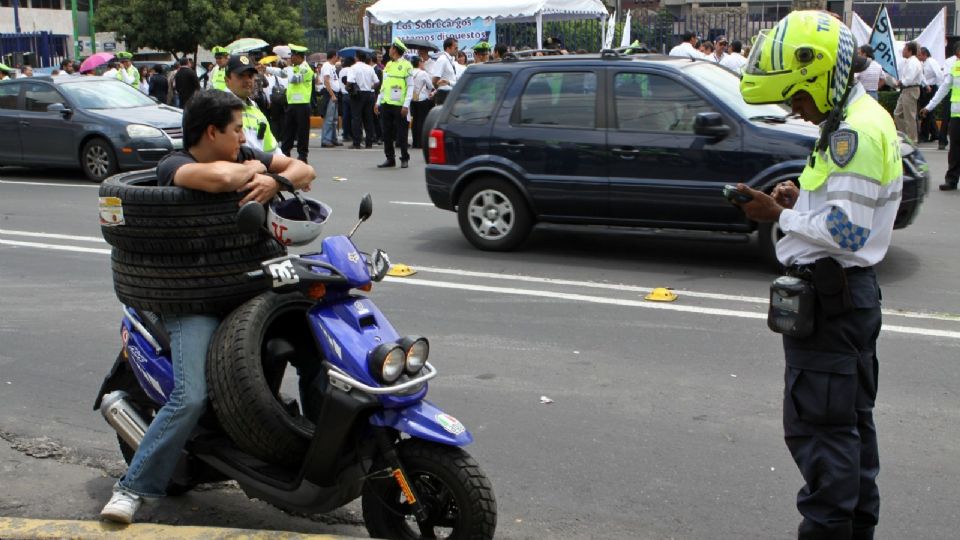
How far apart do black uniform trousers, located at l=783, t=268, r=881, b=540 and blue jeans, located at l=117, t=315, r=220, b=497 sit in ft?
6.81

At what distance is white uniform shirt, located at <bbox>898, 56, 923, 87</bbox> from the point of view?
18.2m

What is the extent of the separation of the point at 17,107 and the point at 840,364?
15182mm

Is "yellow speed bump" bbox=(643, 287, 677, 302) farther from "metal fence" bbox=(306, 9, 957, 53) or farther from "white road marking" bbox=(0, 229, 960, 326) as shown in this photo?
"metal fence" bbox=(306, 9, 957, 53)

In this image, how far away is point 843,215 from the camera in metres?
3.28

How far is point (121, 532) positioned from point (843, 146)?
286 cm

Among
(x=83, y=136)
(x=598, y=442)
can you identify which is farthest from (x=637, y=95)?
(x=83, y=136)

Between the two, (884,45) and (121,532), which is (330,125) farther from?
(121,532)

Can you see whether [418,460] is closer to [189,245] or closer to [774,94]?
[189,245]

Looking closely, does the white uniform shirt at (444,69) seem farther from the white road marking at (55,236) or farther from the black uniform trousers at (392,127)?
the white road marking at (55,236)

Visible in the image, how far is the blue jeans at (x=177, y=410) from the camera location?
152 inches

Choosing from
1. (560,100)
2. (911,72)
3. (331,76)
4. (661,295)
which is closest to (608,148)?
(560,100)

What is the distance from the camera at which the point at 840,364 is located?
11.2ft

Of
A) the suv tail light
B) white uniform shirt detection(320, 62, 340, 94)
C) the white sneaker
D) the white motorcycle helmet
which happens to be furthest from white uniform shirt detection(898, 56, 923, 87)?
the white sneaker

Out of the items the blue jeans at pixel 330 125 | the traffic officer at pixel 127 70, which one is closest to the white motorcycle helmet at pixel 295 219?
the blue jeans at pixel 330 125
